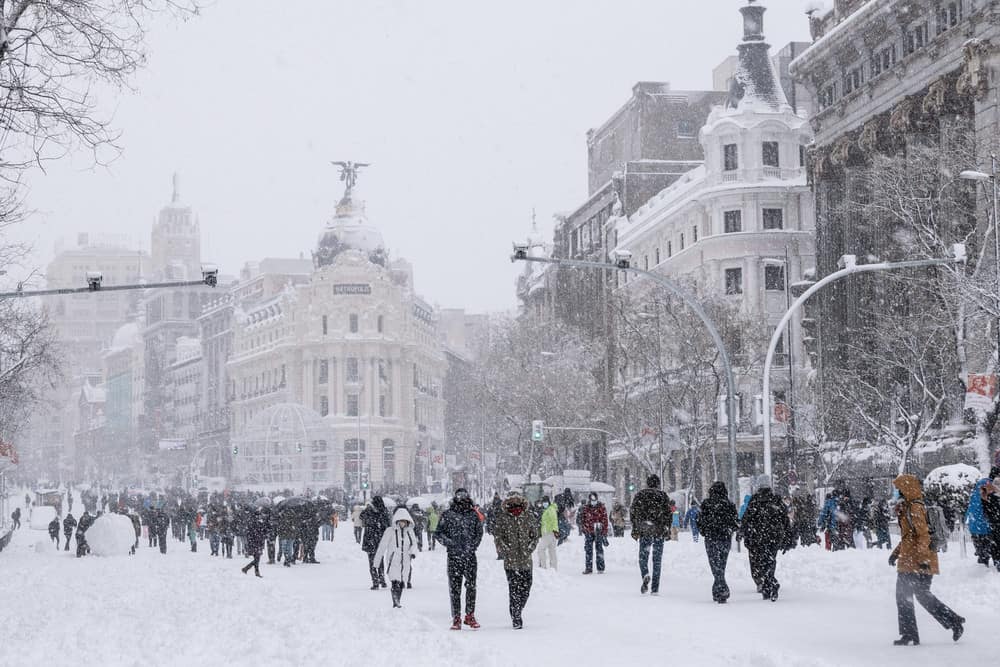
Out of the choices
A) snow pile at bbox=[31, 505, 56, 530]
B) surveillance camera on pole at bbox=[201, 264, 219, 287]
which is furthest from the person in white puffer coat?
snow pile at bbox=[31, 505, 56, 530]

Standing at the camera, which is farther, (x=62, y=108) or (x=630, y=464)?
(x=630, y=464)

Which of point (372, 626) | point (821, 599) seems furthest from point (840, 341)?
point (372, 626)

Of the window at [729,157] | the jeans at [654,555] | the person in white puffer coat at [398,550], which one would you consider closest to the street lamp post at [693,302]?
the jeans at [654,555]

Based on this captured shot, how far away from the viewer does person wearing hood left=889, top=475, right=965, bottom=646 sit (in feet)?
44.6

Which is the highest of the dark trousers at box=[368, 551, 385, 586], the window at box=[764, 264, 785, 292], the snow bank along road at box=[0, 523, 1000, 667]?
the window at box=[764, 264, 785, 292]

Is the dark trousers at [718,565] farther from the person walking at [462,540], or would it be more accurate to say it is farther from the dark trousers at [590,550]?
the dark trousers at [590,550]

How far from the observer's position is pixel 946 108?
4681 centimetres

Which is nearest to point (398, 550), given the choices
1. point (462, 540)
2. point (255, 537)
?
point (462, 540)

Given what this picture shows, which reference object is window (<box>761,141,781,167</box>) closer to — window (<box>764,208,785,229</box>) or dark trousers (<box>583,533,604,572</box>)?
window (<box>764,208,785,229</box>)

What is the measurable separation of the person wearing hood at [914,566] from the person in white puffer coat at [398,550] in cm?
701

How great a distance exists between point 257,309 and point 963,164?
358 ft

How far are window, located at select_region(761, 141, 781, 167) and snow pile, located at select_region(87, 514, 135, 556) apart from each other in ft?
109

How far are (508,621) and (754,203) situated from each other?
49413mm

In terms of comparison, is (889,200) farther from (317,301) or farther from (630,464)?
(317,301)
